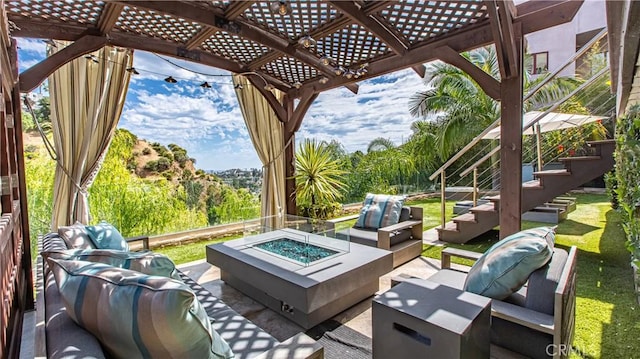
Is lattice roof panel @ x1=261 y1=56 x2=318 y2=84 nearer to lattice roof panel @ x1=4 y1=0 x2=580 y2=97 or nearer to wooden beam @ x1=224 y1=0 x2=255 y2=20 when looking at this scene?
lattice roof panel @ x1=4 y1=0 x2=580 y2=97

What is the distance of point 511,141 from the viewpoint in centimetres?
319

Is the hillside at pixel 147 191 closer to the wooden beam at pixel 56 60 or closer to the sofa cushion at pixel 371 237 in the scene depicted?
the wooden beam at pixel 56 60

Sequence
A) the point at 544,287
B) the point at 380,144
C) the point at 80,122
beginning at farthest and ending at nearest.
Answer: the point at 380,144 < the point at 80,122 < the point at 544,287

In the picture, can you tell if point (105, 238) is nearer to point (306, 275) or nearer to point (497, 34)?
point (306, 275)

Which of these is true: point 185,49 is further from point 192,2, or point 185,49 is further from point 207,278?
point 207,278

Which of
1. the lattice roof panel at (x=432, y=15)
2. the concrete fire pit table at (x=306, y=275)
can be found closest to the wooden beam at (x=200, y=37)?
the lattice roof panel at (x=432, y=15)

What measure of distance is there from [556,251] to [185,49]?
14.5ft

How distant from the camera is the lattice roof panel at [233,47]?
3.80m

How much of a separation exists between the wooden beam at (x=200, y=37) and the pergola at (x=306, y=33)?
13mm

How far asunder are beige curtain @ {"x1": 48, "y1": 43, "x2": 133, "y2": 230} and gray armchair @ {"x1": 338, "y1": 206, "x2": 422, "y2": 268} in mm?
3259

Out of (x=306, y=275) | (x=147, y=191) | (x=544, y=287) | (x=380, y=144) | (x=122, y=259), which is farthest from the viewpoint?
(x=380, y=144)

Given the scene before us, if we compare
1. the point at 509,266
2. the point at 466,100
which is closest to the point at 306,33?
the point at 509,266

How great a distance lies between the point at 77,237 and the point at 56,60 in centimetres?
193

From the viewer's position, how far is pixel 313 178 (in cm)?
594
